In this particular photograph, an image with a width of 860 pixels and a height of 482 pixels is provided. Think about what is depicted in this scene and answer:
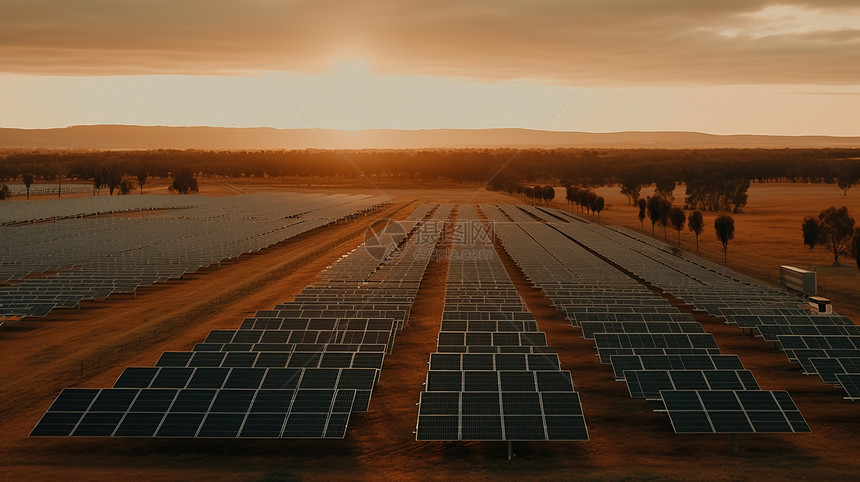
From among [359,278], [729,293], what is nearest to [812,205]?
[729,293]

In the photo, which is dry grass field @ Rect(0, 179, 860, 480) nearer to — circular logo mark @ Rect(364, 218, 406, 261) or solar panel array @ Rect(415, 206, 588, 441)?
solar panel array @ Rect(415, 206, 588, 441)

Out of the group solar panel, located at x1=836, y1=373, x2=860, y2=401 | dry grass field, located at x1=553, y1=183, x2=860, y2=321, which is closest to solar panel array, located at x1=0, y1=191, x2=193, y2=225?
dry grass field, located at x1=553, y1=183, x2=860, y2=321

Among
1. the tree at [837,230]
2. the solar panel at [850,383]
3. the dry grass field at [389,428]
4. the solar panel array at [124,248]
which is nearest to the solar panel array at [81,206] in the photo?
the solar panel array at [124,248]

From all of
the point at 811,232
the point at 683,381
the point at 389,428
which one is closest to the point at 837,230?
the point at 811,232

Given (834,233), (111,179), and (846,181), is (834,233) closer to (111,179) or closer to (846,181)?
(846,181)

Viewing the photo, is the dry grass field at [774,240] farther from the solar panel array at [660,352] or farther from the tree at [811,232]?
the solar panel array at [660,352]

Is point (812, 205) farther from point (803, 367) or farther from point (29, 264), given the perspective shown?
point (29, 264)
